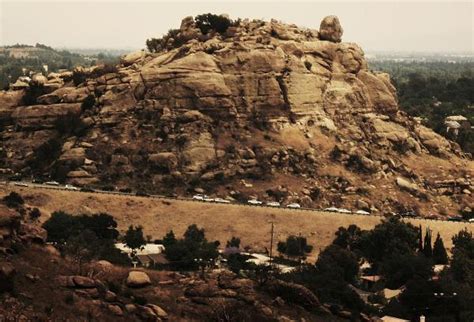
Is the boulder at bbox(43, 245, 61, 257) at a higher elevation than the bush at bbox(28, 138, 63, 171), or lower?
higher

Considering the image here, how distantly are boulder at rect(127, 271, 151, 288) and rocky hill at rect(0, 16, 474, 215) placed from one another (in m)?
48.9

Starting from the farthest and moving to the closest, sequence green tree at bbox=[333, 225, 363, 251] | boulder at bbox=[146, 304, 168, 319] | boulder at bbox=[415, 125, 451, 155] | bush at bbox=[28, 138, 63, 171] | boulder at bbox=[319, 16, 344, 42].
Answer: boulder at bbox=[319, 16, 344, 42] → boulder at bbox=[415, 125, 451, 155] → bush at bbox=[28, 138, 63, 171] → green tree at bbox=[333, 225, 363, 251] → boulder at bbox=[146, 304, 168, 319]

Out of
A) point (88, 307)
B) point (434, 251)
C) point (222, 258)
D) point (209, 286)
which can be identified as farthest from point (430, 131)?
point (88, 307)

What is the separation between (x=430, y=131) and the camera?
114812mm

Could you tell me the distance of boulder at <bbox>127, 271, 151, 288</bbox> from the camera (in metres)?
44.5

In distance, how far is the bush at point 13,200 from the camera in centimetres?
8078

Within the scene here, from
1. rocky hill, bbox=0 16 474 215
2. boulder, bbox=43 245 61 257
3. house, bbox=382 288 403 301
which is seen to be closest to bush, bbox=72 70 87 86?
rocky hill, bbox=0 16 474 215

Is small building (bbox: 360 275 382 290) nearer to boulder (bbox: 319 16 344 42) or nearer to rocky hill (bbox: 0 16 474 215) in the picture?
rocky hill (bbox: 0 16 474 215)

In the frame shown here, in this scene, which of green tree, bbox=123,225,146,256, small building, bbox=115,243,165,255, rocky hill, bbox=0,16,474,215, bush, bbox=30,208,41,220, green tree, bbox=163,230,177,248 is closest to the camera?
small building, bbox=115,243,165,255

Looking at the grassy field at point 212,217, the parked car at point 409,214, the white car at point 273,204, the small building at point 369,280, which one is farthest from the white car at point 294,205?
the small building at point 369,280

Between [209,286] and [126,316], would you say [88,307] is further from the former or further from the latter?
[209,286]

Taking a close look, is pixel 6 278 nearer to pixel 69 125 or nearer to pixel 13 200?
pixel 13 200

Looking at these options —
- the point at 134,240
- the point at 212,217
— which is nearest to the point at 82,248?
the point at 134,240

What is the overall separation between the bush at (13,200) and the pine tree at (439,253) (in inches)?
1504
